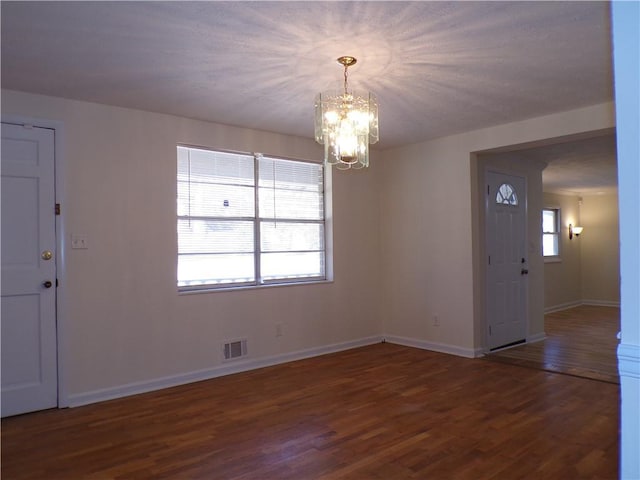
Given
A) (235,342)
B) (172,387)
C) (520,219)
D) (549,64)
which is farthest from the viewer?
(520,219)

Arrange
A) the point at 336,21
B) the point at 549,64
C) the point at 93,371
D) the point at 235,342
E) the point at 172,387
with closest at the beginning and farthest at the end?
the point at 336,21 → the point at 549,64 → the point at 93,371 → the point at 172,387 → the point at 235,342

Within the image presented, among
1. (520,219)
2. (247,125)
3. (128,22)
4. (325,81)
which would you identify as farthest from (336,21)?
(520,219)

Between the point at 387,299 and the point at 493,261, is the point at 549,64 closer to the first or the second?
the point at 493,261

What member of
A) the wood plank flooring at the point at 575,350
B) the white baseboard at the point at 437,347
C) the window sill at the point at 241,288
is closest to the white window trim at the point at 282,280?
the window sill at the point at 241,288

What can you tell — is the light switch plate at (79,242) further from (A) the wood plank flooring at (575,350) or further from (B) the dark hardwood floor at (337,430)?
(A) the wood plank flooring at (575,350)

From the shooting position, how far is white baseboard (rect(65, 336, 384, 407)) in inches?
144

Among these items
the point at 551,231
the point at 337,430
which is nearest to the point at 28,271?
the point at 337,430

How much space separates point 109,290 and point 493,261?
13.3 feet

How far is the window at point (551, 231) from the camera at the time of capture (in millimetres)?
8859

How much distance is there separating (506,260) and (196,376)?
3.76m

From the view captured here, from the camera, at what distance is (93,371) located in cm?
368

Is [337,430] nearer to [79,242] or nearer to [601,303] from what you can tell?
[79,242]

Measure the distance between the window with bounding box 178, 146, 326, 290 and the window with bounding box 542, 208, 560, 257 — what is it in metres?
5.61

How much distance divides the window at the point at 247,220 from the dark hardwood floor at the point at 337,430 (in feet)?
3.53
